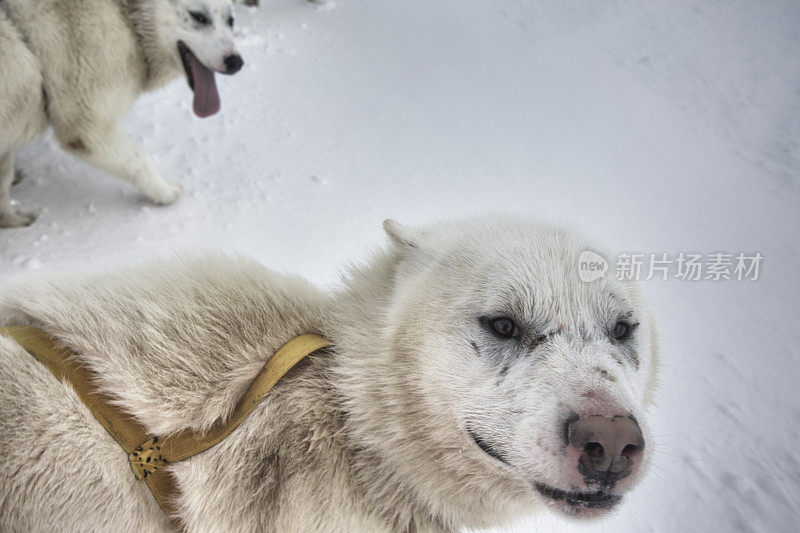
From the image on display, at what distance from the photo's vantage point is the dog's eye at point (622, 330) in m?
1.29

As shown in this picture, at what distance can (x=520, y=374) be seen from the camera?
45.2 inches

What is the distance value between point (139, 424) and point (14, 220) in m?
2.29

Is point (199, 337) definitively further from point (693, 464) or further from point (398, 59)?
point (398, 59)

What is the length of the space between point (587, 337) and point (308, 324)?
698mm

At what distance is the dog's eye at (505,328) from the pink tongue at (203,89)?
2.46 meters

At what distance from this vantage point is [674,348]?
102 inches

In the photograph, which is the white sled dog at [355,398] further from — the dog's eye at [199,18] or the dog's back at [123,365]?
the dog's eye at [199,18]

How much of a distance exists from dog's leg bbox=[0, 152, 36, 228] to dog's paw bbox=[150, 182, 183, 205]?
67cm

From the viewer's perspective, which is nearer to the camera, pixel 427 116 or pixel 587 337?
pixel 587 337

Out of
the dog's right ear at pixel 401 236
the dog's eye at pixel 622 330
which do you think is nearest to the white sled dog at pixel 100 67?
the dog's right ear at pixel 401 236

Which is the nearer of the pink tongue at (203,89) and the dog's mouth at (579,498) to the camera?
the dog's mouth at (579,498)

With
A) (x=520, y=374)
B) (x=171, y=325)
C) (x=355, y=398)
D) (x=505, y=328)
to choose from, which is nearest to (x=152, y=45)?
(x=171, y=325)

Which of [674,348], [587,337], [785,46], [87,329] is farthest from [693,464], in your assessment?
[785,46]

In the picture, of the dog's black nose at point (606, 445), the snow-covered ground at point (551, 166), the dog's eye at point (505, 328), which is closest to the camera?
the dog's black nose at point (606, 445)
